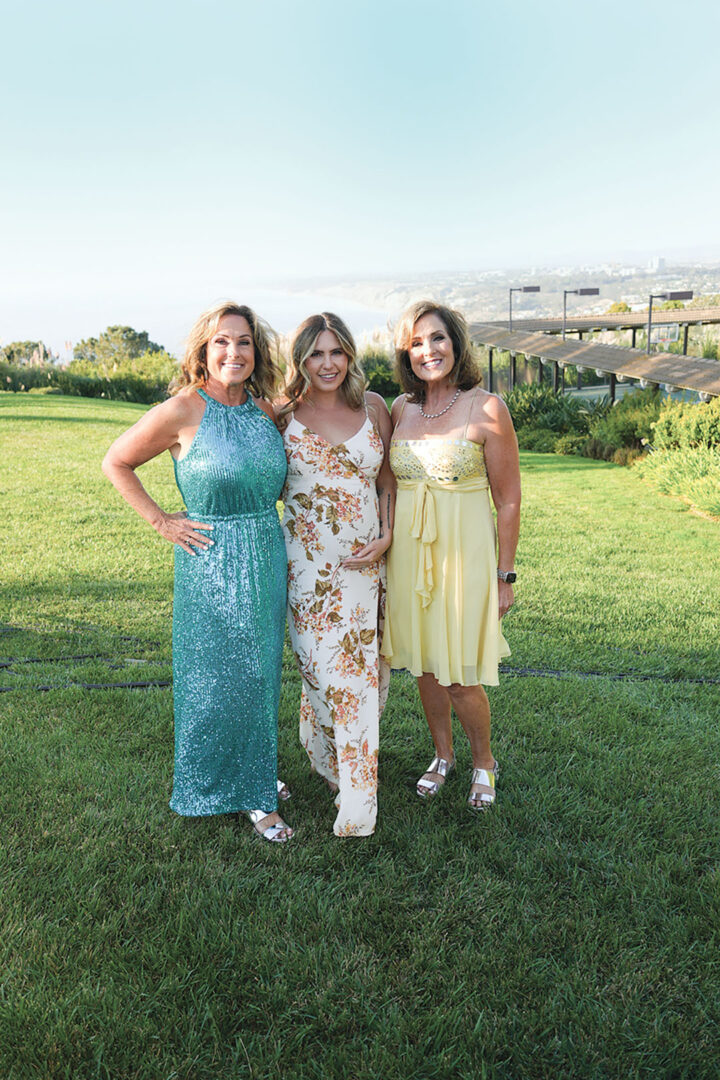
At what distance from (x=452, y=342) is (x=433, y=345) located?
0.09 m

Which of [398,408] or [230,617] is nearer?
[230,617]

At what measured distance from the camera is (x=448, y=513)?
10.6 feet

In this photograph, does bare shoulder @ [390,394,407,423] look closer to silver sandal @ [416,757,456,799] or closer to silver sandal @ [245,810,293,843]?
silver sandal @ [416,757,456,799]

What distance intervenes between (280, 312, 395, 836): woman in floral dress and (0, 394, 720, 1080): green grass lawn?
14.0 inches

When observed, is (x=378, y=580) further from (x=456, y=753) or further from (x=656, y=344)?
(x=656, y=344)

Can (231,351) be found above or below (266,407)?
above

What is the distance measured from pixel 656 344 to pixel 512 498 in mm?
31735

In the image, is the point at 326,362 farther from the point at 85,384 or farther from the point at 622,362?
the point at 85,384

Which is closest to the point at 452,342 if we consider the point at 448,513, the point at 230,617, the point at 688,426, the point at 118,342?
the point at 448,513

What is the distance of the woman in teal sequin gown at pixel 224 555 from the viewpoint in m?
2.98

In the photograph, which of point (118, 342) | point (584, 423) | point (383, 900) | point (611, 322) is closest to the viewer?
point (383, 900)

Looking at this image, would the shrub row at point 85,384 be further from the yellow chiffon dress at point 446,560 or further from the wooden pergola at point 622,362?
the yellow chiffon dress at point 446,560

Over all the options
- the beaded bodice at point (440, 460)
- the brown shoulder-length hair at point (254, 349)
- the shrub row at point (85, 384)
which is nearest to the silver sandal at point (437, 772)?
the beaded bodice at point (440, 460)

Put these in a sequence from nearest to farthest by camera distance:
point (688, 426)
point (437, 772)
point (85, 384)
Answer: point (437, 772) < point (688, 426) < point (85, 384)
